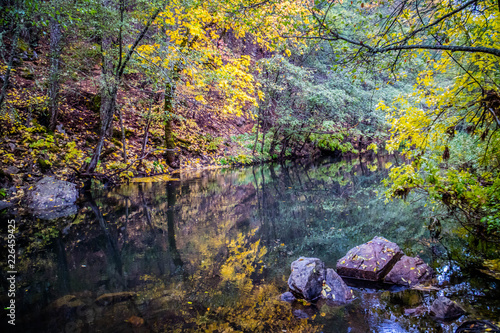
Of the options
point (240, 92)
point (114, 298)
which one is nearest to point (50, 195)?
point (114, 298)

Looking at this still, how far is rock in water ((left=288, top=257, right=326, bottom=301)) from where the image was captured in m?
3.41

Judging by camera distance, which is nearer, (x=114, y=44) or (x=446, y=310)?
(x=446, y=310)

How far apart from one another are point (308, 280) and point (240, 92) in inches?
249

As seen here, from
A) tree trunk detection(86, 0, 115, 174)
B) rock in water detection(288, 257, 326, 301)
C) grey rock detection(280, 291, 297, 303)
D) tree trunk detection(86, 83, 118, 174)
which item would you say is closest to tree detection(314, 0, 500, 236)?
rock in water detection(288, 257, 326, 301)

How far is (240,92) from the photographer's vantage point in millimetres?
8234

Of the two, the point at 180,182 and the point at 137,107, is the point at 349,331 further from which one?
the point at 137,107

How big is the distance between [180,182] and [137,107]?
678cm

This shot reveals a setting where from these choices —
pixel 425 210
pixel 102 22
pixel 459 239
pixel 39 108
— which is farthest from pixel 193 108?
pixel 459 239

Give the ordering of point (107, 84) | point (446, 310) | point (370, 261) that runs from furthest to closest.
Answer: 1. point (107, 84)
2. point (370, 261)
3. point (446, 310)

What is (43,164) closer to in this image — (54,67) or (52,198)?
(52,198)

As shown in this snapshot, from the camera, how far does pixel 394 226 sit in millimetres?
6430

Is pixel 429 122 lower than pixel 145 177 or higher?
higher

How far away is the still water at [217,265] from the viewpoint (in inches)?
119

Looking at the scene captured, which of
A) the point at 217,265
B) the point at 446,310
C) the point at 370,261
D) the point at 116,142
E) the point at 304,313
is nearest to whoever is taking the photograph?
the point at 446,310
